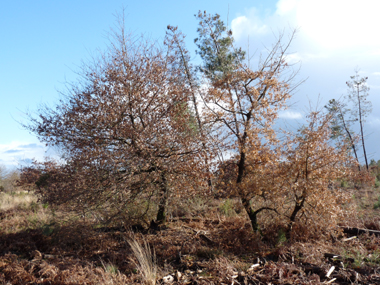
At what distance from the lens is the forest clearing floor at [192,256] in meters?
4.78

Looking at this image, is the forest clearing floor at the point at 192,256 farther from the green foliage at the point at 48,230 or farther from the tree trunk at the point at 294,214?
the tree trunk at the point at 294,214

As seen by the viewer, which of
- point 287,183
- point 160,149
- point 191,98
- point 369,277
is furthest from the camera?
point 191,98

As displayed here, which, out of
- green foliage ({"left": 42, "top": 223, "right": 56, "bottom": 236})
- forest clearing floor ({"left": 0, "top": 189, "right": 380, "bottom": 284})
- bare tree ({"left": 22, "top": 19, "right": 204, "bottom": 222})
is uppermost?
bare tree ({"left": 22, "top": 19, "right": 204, "bottom": 222})

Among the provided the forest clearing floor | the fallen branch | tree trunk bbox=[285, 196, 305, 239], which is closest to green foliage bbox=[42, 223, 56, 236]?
the forest clearing floor

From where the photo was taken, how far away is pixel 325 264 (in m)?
5.09

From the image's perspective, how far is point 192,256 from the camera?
598 centimetres

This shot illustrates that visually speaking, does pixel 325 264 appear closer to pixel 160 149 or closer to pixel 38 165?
pixel 160 149

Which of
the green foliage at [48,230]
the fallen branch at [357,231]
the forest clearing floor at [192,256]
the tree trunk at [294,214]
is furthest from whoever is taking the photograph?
the green foliage at [48,230]

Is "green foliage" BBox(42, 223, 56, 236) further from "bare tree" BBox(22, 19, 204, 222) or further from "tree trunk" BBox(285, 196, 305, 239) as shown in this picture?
"tree trunk" BBox(285, 196, 305, 239)

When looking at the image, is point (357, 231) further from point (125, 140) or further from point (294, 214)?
point (125, 140)

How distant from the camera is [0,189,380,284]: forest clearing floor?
15.7ft

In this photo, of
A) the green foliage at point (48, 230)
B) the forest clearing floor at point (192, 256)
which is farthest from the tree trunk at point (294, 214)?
the green foliage at point (48, 230)

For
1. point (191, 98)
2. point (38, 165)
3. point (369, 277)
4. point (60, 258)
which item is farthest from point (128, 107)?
point (369, 277)

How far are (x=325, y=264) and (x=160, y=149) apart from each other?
12.7 feet
